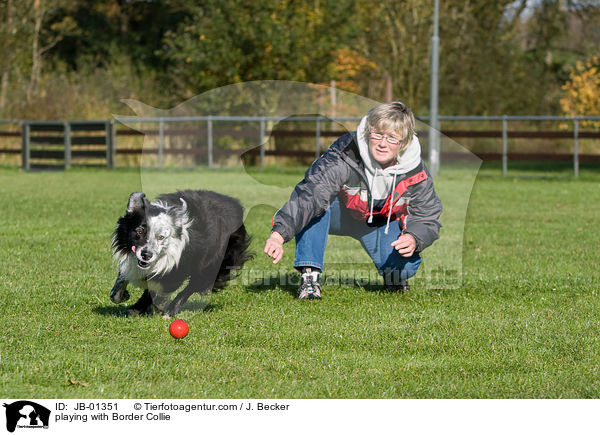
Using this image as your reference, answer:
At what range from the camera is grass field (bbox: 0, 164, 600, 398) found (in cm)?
429

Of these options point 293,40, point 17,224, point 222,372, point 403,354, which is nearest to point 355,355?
point 403,354

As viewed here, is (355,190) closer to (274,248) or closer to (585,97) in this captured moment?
(274,248)

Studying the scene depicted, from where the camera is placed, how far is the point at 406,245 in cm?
571

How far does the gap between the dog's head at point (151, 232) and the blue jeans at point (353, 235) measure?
1334 mm

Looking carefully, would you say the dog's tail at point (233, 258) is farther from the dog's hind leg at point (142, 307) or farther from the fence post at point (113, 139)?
the fence post at point (113, 139)

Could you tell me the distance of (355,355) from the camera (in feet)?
16.0

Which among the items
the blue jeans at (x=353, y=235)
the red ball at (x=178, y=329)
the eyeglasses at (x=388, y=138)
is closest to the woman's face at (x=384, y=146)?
the eyeglasses at (x=388, y=138)

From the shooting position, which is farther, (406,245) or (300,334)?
(406,245)

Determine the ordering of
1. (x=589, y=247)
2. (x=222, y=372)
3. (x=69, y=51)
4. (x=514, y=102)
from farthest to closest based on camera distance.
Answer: (x=69, y=51)
(x=514, y=102)
(x=589, y=247)
(x=222, y=372)

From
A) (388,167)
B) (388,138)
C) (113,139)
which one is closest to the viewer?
(388,138)

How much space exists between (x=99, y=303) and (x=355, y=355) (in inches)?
92.4

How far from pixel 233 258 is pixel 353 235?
111 cm

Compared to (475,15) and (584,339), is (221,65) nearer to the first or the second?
(475,15)
